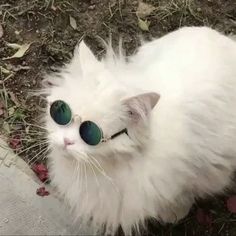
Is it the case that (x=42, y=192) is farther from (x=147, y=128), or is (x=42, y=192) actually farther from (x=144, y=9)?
(x=144, y=9)

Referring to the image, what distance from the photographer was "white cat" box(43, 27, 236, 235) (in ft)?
4.51

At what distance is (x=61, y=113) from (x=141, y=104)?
18 centimetres

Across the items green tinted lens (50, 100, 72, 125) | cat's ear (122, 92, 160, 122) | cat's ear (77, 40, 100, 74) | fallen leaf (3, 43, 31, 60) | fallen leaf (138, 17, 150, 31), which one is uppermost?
cat's ear (77, 40, 100, 74)

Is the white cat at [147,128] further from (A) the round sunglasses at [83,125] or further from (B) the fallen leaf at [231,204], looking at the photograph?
(B) the fallen leaf at [231,204]

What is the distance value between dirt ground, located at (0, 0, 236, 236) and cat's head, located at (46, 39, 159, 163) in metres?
0.71

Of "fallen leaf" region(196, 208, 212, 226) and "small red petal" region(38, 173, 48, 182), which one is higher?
"small red petal" region(38, 173, 48, 182)

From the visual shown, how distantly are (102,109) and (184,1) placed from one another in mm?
1044

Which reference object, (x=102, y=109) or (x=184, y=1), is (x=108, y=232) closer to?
(x=102, y=109)

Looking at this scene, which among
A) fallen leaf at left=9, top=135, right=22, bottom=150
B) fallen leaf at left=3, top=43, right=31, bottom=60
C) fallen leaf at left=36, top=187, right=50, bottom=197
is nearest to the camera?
fallen leaf at left=36, top=187, right=50, bottom=197

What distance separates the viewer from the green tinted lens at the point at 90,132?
4.42 feet

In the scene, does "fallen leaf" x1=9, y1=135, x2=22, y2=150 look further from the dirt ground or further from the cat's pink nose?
the cat's pink nose

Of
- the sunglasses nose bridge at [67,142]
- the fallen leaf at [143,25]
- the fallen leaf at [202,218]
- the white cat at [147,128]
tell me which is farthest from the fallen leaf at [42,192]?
the fallen leaf at [143,25]

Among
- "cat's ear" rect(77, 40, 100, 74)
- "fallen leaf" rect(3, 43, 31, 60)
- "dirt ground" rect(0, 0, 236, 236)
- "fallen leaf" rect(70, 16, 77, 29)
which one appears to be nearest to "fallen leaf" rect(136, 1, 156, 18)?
"dirt ground" rect(0, 0, 236, 236)

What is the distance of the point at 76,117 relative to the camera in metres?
1.36
